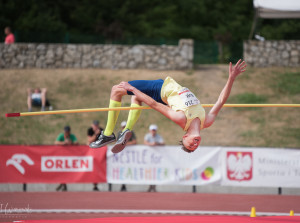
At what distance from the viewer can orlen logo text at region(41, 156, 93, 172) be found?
495 inches

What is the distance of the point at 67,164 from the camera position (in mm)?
12586

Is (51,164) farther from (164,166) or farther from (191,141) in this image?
(191,141)

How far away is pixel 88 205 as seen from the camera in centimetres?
1126

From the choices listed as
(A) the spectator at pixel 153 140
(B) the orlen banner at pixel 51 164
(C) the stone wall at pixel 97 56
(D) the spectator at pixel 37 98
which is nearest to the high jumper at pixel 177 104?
(B) the orlen banner at pixel 51 164

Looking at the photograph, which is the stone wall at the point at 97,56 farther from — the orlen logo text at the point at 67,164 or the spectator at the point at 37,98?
the orlen logo text at the point at 67,164

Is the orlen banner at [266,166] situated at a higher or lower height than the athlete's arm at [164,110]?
lower

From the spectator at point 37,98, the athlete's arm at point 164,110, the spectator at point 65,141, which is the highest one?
the spectator at point 37,98

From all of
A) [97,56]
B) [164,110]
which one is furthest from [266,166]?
[97,56]

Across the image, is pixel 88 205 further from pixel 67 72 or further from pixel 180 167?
pixel 67 72

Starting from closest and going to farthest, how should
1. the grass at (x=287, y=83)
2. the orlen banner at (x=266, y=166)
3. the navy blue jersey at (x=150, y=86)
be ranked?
1. the navy blue jersey at (x=150, y=86)
2. the orlen banner at (x=266, y=166)
3. the grass at (x=287, y=83)

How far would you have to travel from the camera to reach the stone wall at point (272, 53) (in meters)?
21.8

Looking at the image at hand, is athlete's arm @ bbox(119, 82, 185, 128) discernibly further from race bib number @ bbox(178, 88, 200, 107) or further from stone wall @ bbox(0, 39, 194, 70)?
stone wall @ bbox(0, 39, 194, 70)

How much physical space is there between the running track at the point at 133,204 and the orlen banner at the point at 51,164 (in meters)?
0.41

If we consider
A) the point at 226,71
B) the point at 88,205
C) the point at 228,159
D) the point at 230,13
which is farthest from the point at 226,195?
the point at 230,13
